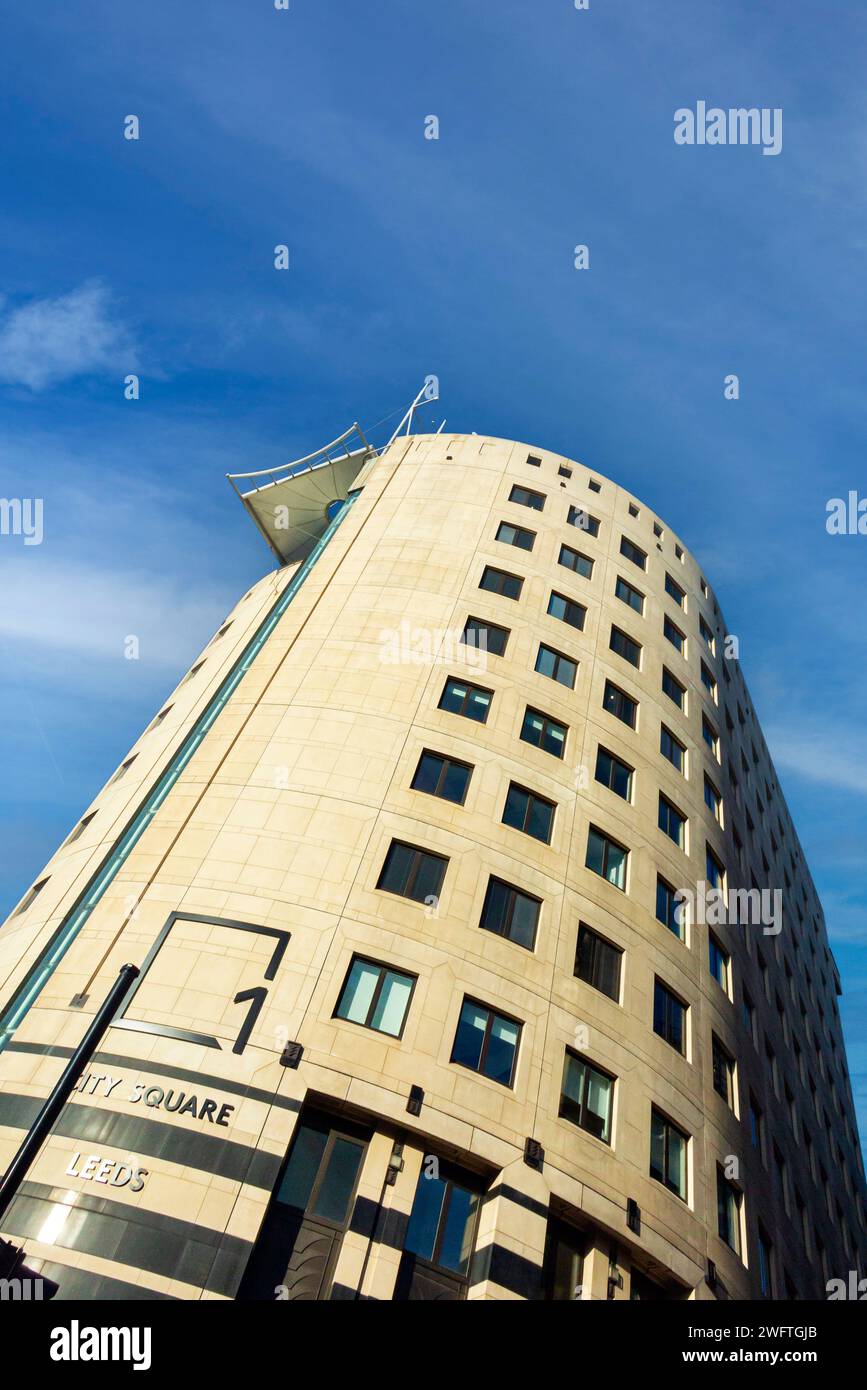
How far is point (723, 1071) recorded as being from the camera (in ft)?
99.7

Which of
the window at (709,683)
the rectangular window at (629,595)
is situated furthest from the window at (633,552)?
the window at (709,683)

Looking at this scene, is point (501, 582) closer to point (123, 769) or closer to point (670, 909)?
point (670, 909)

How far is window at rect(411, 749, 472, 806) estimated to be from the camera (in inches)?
1100

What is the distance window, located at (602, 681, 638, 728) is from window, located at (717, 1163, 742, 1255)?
16.1 metres

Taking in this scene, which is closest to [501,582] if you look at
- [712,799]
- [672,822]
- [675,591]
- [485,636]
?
[485,636]

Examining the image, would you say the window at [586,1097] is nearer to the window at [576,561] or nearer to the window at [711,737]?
the window at [711,737]

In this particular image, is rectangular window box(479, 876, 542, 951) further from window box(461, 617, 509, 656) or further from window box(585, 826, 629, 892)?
window box(461, 617, 509, 656)

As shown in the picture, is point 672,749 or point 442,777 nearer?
point 442,777

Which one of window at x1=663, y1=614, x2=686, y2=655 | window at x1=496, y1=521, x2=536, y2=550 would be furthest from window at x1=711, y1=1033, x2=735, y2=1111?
window at x1=496, y1=521, x2=536, y2=550

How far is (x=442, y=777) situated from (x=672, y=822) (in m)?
11.2

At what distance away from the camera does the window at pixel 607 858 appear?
96.7 ft

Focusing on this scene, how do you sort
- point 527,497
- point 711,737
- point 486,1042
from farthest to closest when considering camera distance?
point 527,497 < point 711,737 < point 486,1042
